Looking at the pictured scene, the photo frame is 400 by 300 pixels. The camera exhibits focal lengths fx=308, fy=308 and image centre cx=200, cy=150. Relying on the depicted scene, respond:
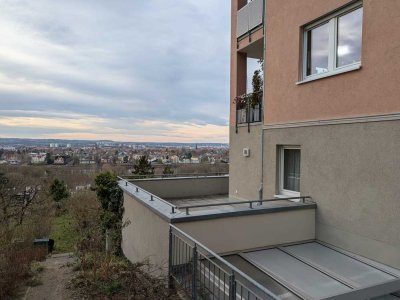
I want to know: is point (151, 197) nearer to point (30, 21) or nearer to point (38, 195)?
point (30, 21)

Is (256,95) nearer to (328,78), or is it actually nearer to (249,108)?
(249,108)

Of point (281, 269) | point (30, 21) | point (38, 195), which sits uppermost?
point (30, 21)

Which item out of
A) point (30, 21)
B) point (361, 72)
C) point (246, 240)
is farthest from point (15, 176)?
point (361, 72)

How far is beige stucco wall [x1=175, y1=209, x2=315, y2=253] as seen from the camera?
532cm

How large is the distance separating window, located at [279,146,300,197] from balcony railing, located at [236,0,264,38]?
3521 millimetres

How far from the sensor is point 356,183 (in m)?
5.23

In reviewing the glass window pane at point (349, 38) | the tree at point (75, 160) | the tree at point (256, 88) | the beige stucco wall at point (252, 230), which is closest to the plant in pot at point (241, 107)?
the tree at point (256, 88)

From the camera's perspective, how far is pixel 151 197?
7.00 metres

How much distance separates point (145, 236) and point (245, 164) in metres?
3.30

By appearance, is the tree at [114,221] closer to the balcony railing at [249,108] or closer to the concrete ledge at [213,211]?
the concrete ledge at [213,211]

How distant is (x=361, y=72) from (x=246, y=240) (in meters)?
3.51

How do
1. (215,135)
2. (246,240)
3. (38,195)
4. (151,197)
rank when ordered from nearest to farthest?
(246,240)
(151,197)
(38,195)
(215,135)

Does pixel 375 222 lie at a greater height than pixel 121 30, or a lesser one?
lesser

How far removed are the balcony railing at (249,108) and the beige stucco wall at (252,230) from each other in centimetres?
296
